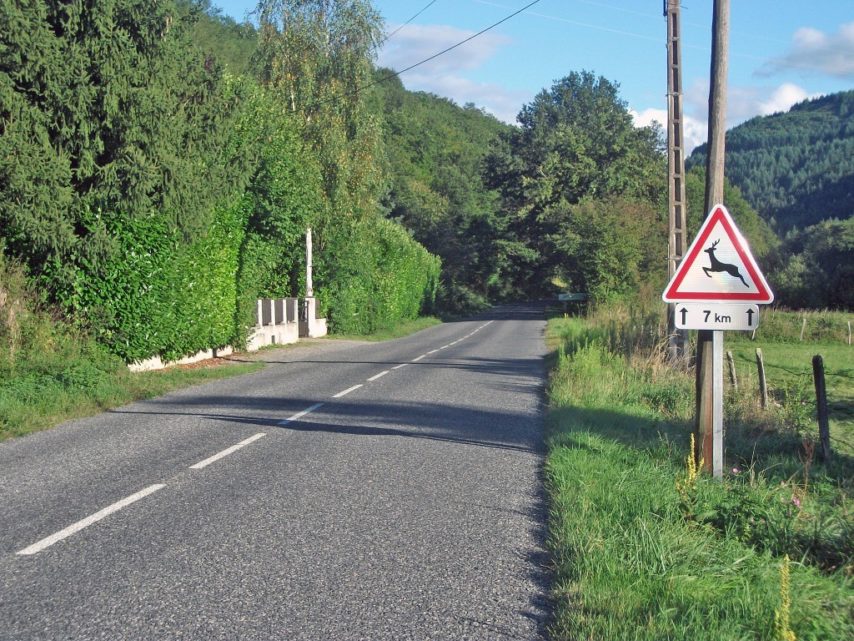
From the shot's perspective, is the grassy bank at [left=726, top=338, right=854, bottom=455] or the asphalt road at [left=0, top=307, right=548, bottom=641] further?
the grassy bank at [left=726, top=338, right=854, bottom=455]

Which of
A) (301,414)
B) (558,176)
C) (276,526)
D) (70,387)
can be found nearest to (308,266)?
(70,387)

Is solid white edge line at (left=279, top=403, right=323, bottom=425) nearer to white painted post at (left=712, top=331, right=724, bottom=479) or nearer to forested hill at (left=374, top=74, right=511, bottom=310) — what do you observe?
white painted post at (left=712, top=331, right=724, bottom=479)

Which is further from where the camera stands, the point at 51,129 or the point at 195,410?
the point at 51,129

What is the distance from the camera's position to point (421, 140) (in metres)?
121

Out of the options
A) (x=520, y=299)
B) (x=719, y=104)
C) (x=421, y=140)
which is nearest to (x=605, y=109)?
(x=520, y=299)

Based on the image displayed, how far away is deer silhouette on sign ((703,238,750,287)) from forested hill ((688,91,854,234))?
114 meters

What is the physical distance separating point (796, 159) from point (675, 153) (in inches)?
5191

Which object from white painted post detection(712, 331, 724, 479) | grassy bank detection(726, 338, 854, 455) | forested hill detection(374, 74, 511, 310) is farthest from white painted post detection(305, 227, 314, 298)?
white painted post detection(712, 331, 724, 479)

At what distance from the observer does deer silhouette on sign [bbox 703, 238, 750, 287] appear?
24.2ft

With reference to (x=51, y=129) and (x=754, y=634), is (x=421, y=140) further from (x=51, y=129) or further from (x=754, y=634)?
(x=754, y=634)

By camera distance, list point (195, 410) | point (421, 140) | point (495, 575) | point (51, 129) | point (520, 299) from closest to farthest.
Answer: point (495, 575) < point (195, 410) < point (51, 129) < point (520, 299) < point (421, 140)

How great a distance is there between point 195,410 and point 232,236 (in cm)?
1065

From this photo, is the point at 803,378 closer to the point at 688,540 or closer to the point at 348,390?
the point at 348,390

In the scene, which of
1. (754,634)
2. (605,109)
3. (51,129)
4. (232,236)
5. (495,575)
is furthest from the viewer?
(605,109)
